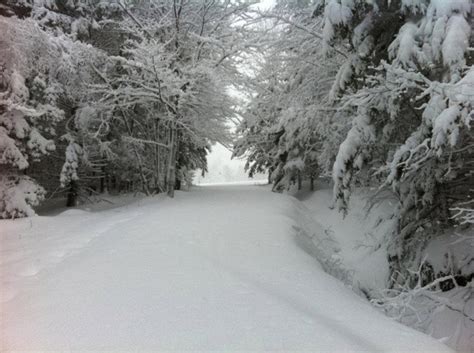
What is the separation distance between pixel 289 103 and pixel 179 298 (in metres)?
6.68

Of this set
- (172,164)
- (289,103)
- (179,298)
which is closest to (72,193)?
(172,164)

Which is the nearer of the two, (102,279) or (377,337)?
(377,337)

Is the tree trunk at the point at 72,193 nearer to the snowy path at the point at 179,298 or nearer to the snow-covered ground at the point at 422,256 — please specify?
the snowy path at the point at 179,298

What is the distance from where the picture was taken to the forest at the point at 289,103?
14.9 feet

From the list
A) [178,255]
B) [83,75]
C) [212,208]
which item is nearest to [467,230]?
[178,255]

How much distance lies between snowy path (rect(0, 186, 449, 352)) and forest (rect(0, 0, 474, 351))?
1.11 meters

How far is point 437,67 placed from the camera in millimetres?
4773

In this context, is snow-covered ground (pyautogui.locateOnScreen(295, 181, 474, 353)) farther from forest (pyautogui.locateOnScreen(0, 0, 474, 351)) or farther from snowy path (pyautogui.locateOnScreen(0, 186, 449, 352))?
snowy path (pyautogui.locateOnScreen(0, 186, 449, 352))

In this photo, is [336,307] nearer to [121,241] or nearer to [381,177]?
[121,241]

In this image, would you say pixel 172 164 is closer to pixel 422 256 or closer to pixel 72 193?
pixel 72 193

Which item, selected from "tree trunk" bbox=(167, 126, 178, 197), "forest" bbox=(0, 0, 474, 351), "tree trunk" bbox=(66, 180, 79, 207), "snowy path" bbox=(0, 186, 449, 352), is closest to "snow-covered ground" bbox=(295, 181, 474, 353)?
"forest" bbox=(0, 0, 474, 351)

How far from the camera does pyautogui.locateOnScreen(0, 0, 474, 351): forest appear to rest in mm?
4539

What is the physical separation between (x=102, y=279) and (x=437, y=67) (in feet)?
15.3

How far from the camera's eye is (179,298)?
10.2 ft
